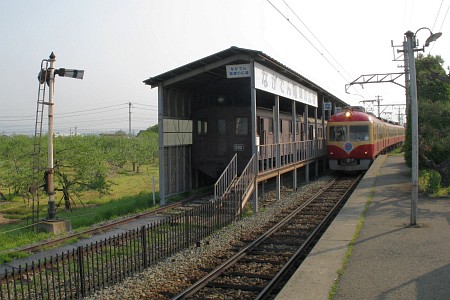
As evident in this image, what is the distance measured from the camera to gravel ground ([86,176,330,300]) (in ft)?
22.6

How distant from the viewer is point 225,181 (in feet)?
45.5

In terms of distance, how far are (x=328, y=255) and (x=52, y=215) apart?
25.8 ft

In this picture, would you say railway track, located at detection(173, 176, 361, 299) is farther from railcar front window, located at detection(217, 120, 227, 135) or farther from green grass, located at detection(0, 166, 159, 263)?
railcar front window, located at detection(217, 120, 227, 135)

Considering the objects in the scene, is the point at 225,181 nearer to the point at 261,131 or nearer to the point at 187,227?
the point at 261,131

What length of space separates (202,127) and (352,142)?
9.04m

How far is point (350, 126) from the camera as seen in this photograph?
22.9 metres

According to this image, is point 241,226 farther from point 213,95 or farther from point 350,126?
point 350,126

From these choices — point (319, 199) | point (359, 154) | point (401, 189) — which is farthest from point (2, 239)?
point (359, 154)

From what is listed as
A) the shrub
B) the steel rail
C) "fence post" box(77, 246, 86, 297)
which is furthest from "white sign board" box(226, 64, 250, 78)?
"fence post" box(77, 246, 86, 297)

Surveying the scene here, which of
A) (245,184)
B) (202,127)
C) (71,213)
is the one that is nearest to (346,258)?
(245,184)

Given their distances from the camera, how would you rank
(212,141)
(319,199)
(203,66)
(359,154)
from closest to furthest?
(203,66)
(319,199)
(212,141)
(359,154)

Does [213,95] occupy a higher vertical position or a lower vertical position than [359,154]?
higher

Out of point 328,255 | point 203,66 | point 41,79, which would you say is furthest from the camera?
point 203,66

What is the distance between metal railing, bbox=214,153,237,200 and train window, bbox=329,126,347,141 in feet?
31.3
